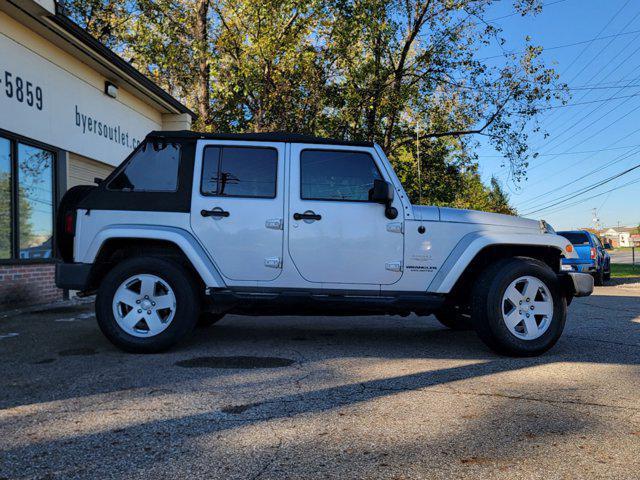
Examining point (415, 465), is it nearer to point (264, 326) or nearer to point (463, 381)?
point (463, 381)

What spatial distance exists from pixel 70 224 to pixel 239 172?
173 cm

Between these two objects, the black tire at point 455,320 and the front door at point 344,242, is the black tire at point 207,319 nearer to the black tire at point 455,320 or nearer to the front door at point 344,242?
the front door at point 344,242

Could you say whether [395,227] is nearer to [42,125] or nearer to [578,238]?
[42,125]

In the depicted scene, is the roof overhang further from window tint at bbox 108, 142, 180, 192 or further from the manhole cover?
the manhole cover

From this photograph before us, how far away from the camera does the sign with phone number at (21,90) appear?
846 cm

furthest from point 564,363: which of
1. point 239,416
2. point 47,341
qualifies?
point 47,341

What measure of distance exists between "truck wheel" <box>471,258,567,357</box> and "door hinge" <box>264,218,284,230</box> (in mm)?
1976

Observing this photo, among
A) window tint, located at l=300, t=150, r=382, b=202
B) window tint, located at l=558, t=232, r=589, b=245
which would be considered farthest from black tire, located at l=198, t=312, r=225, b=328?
window tint, located at l=558, t=232, r=589, b=245

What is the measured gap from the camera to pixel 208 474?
253cm

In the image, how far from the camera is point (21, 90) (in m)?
8.87

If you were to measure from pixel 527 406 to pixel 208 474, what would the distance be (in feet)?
7.19

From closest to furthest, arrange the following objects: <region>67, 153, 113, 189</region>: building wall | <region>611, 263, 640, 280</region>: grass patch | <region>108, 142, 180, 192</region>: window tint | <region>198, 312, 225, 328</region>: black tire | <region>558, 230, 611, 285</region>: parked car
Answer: <region>108, 142, 180, 192</region>: window tint < <region>198, 312, 225, 328</region>: black tire < <region>67, 153, 113, 189</region>: building wall < <region>558, 230, 611, 285</region>: parked car < <region>611, 263, 640, 280</region>: grass patch

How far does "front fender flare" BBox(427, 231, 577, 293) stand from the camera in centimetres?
513

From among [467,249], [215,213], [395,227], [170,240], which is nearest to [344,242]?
[395,227]
